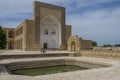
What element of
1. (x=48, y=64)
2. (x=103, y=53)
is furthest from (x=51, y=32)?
(x=48, y=64)

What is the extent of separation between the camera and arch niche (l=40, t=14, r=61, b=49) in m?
33.0

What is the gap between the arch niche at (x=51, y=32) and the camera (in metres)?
33.0

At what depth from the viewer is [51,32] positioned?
34594 millimetres

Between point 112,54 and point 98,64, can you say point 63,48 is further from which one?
point 98,64

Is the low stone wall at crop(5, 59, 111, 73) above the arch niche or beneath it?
beneath

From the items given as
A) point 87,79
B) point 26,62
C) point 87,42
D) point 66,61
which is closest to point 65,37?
point 87,42

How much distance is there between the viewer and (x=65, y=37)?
34125 millimetres

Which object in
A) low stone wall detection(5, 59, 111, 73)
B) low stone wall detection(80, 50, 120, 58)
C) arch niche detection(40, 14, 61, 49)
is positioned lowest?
low stone wall detection(5, 59, 111, 73)

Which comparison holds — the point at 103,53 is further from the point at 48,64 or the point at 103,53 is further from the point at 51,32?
the point at 51,32

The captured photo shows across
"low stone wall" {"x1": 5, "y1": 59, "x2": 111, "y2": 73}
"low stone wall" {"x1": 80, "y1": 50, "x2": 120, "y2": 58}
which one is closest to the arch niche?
"low stone wall" {"x1": 80, "y1": 50, "x2": 120, "y2": 58}

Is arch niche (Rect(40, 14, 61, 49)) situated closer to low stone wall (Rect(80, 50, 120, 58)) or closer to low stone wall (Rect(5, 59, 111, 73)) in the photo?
low stone wall (Rect(80, 50, 120, 58))

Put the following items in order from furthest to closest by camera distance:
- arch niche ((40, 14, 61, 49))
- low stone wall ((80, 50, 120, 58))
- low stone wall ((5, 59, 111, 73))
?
arch niche ((40, 14, 61, 49))
low stone wall ((80, 50, 120, 58))
low stone wall ((5, 59, 111, 73))

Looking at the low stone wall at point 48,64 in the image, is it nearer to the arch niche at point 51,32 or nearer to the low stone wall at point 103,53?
the low stone wall at point 103,53

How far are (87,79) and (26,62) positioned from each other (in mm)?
8290
